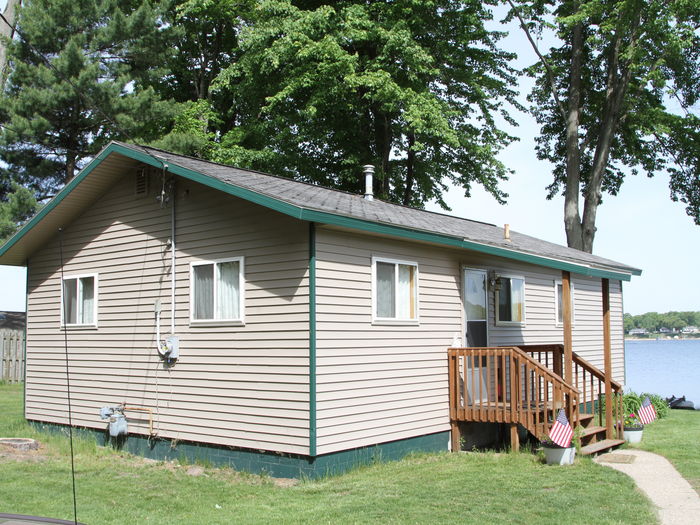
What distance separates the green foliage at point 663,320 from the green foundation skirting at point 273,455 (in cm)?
9032

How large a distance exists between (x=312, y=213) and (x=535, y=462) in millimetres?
4504

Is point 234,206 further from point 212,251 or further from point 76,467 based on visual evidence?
point 76,467

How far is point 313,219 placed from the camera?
8922mm

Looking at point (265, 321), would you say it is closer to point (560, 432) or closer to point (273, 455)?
point (273, 455)

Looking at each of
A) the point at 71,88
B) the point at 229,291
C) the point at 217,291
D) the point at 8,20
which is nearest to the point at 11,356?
the point at 71,88

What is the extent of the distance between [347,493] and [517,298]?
6.34m

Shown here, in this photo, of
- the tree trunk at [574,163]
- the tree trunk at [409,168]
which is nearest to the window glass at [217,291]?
the tree trunk at [409,168]

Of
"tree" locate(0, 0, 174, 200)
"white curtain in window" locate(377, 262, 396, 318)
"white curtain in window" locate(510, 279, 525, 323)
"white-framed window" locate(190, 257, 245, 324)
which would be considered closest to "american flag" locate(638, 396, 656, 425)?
"white curtain in window" locate(510, 279, 525, 323)

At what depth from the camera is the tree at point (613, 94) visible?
23828 mm

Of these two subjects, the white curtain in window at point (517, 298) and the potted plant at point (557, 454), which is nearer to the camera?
the potted plant at point (557, 454)

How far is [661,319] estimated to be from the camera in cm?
9675

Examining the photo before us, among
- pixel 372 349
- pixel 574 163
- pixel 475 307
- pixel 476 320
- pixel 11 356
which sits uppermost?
pixel 574 163

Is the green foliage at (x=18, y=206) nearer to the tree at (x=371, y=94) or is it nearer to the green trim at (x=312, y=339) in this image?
the tree at (x=371, y=94)

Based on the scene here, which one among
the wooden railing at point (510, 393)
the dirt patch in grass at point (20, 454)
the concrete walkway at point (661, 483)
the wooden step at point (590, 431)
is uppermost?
the wooden railing at point (510, 393)
